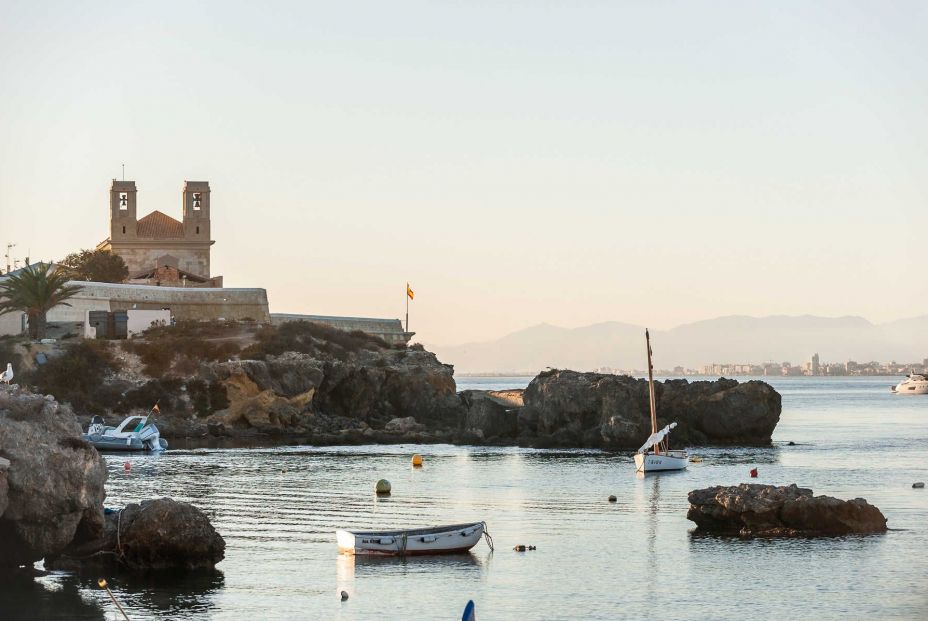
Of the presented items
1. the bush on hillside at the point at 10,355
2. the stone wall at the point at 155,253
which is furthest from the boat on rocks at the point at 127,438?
the stone wall at the point at 155,253

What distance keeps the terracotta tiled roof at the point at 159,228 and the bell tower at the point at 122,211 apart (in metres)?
0.98

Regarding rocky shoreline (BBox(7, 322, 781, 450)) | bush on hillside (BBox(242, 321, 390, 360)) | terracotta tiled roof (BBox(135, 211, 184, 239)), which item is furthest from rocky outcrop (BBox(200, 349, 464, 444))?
terracotta tiled roof (BBox(135, 211, 184, 239))

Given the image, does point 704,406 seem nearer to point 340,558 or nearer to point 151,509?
point 340,558

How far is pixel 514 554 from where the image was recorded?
3694cm

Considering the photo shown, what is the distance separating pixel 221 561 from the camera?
34.2 metres

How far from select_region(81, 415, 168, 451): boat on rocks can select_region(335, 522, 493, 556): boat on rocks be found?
39.1 metres

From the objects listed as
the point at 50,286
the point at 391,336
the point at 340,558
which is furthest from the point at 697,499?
the point at 391,336

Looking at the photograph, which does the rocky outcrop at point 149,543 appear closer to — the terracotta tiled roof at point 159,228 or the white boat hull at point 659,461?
the white boat hull at point 659,461

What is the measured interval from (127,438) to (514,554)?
4163 cm

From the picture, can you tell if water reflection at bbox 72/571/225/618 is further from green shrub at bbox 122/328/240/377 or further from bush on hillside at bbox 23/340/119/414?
green shrub at bbox 122/328/240/377

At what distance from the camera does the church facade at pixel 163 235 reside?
11700 centimetres

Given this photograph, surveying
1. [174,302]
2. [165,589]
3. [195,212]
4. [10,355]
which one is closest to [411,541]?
[165,589]

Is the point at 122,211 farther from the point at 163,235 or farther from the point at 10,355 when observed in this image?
the point at 10,355

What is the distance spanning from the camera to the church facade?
117 metres
